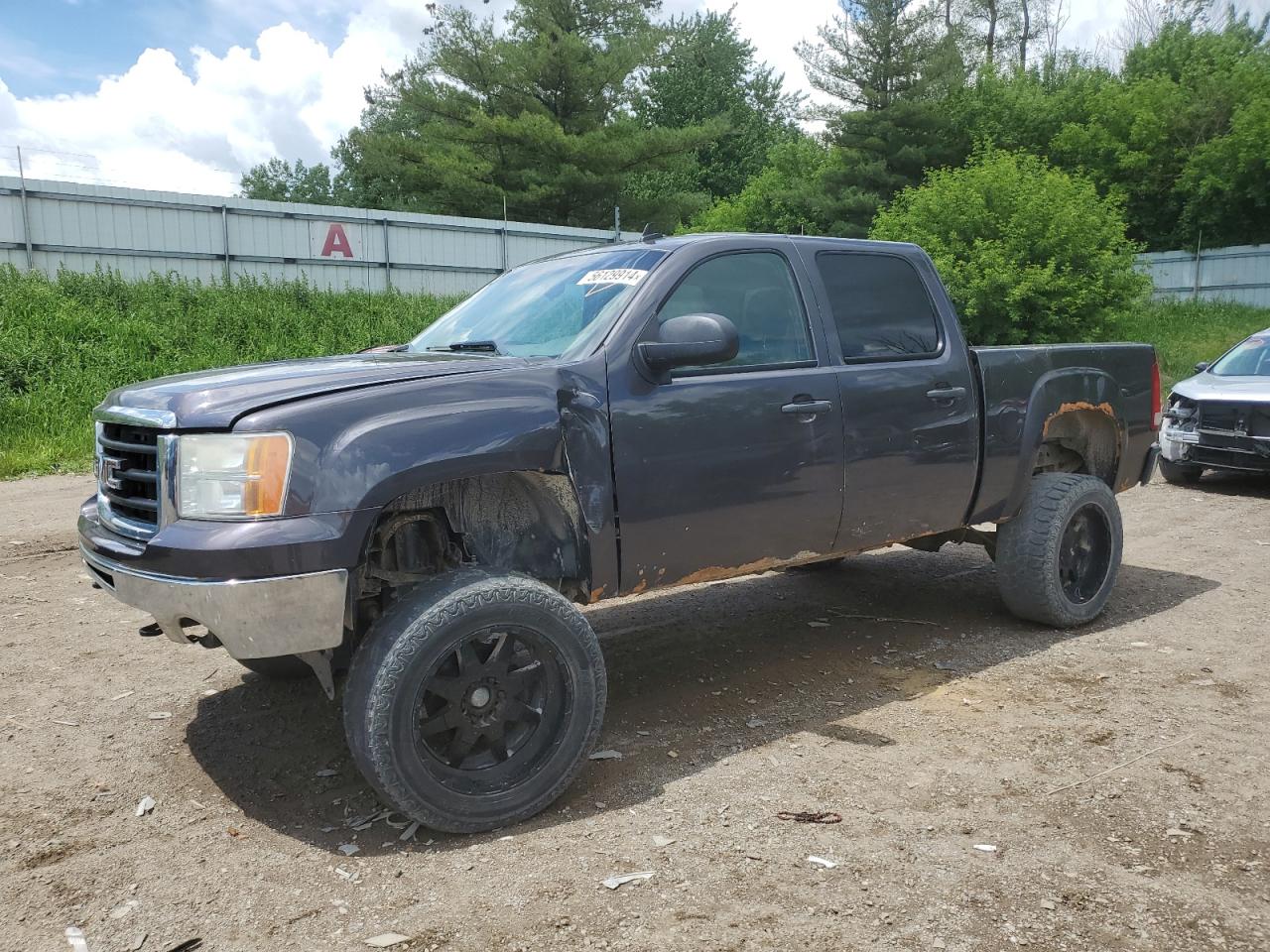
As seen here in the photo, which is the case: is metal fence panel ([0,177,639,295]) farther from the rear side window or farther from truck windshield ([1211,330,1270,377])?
the rear side window

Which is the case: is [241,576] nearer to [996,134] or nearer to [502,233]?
[502,233]

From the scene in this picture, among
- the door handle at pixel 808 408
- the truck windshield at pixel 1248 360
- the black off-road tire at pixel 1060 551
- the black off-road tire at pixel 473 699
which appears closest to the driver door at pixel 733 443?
the door handle at pixel 808 408

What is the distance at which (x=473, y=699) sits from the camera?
3.30 metres

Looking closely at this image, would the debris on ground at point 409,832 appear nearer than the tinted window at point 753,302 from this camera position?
Yes

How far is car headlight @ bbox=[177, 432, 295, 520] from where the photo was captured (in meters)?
3.02

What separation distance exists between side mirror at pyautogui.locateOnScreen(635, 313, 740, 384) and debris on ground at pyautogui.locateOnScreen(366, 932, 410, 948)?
202 cm

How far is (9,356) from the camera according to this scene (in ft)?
42.8

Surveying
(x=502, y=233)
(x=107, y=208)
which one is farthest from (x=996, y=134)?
(x=107, y=208)

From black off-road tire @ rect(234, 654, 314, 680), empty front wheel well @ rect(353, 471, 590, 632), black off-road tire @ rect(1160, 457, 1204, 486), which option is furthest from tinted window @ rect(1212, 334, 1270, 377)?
black off-road tire @ rect(234, 654, 314, 680)

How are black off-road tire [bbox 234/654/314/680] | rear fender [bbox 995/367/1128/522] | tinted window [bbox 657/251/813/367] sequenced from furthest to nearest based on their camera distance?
rear fender [bbox 995/367/1128/522], black off-road tire [bbox 234/654/314/680], tinted window [bbox 657/251/813/367]

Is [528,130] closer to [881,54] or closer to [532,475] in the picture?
[881,54]

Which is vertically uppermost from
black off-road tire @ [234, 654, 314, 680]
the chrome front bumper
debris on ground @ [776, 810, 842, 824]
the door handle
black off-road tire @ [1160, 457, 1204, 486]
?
the door handle

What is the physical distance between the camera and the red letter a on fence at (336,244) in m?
20.0

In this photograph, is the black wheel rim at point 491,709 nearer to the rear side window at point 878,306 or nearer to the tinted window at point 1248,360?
the rear side window at point 878,306
